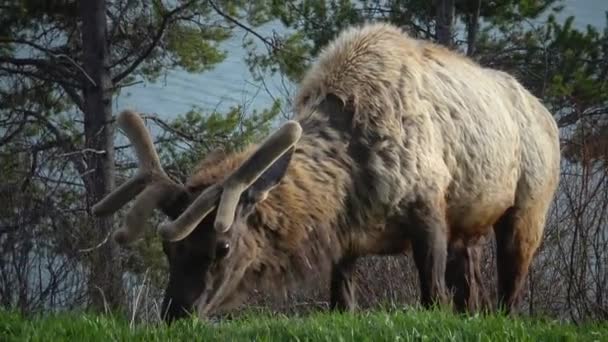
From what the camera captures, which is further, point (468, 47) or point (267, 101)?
point (267, 101)

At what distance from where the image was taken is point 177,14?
53.3ft

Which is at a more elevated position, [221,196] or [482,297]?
[221,196]

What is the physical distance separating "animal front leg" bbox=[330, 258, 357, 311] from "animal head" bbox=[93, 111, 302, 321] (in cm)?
122

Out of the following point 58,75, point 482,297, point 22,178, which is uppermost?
point 58,75

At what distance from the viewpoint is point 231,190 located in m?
7.41

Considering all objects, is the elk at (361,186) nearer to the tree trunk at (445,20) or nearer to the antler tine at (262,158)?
the antler tine at (262,158)

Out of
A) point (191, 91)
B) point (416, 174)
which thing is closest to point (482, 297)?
point (416, 174)

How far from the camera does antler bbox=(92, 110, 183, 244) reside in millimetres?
7613

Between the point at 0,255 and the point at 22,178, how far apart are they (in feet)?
3.47

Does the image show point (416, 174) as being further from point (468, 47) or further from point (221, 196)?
point (468, 47)

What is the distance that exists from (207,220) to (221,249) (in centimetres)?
20

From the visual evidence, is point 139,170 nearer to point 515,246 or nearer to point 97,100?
point 515,246

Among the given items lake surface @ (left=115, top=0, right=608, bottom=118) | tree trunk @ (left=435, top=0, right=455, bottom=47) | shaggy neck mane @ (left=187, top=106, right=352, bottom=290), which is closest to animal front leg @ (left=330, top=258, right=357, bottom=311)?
shaggy neck mane @ (left=187, top=106, right=352, bottom=290)

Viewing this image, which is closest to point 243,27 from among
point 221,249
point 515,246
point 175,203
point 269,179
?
point 515,246
